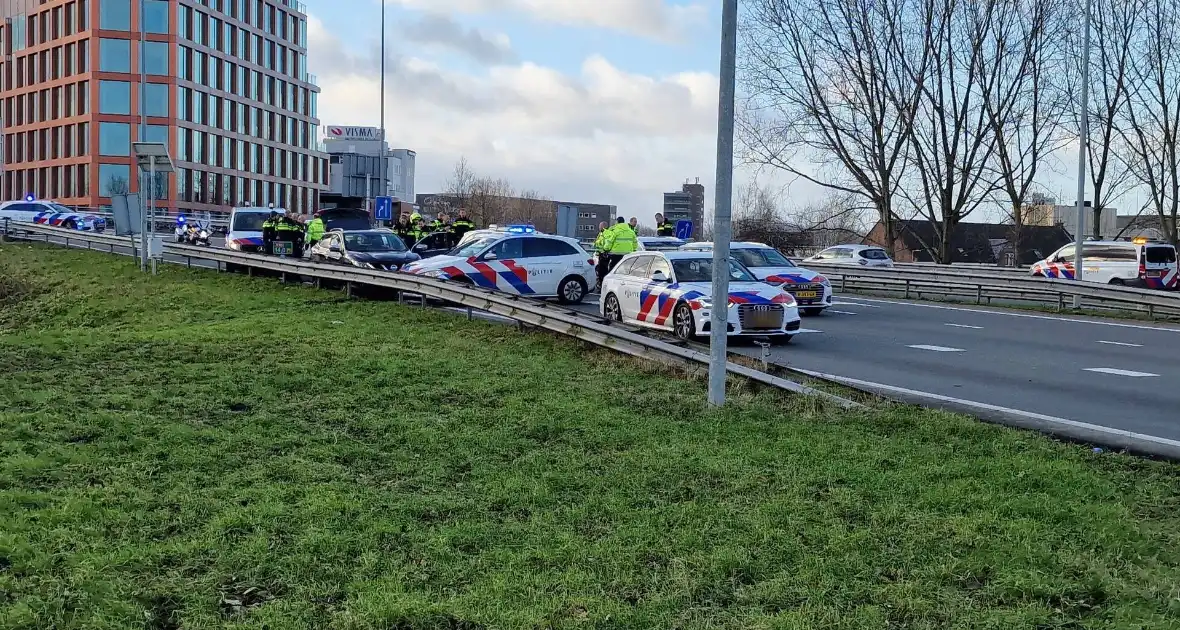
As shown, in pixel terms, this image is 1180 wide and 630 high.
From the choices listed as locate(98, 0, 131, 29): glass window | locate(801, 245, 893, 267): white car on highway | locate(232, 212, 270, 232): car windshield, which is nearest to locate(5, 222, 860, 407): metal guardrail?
locate(232, 212, 270, 232): car windshield

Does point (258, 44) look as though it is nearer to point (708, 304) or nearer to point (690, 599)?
point (708, 304)

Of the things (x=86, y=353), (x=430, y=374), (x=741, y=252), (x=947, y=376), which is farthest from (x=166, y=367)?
(x=741, y=252)

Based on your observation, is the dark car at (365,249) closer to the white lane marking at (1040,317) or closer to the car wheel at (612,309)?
the car wheel at (612,309)

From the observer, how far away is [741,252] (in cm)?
2302

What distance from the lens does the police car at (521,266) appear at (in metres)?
22.1

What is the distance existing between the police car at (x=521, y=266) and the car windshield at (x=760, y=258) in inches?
118

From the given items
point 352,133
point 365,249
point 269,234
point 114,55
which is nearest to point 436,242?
point 269,234

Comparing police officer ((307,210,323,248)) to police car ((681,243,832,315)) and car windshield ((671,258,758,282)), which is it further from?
car windshield ((671,258,758,282))

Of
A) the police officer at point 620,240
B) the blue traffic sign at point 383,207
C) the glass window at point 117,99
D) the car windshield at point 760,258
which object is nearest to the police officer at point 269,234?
the blue traffic sign at point 383,207

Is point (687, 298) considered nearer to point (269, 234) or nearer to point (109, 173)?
point (269, 234)

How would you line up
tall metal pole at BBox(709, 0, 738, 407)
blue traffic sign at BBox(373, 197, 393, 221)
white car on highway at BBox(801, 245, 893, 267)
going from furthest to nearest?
white car on highway at BBox(801, 245, 893, 267) < blue traffic sign at BBox(373, 197, 393, 221) < tall metal pole at BBox(709, 0, 738, 407)

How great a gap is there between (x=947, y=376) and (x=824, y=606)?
9.04 m

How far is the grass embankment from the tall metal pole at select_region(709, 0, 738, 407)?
0.35 m

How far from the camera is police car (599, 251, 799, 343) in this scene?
16547 millimetres
